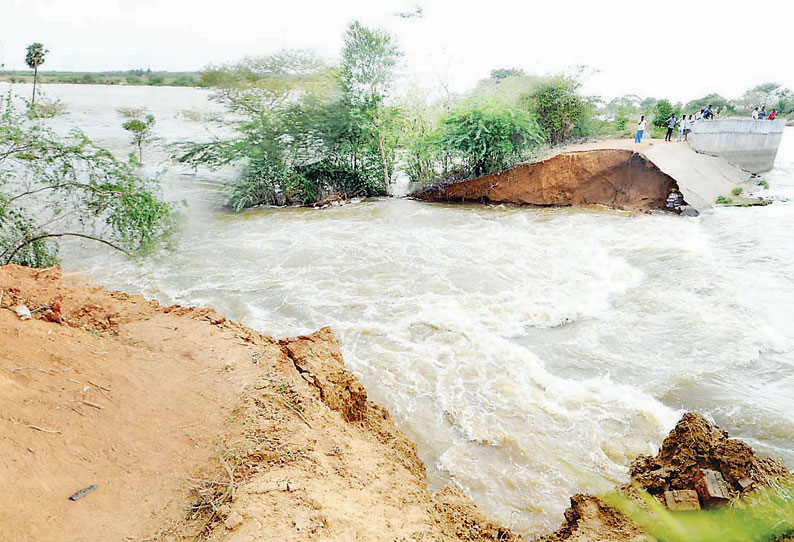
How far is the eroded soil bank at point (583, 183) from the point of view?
534 inches

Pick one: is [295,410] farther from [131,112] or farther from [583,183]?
[131,112]

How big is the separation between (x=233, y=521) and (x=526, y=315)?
567 cm

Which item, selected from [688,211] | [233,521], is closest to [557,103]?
[688,211]

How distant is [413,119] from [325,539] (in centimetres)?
1498

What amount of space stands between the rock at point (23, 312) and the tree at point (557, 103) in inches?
624

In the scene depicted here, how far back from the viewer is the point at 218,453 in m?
3.00

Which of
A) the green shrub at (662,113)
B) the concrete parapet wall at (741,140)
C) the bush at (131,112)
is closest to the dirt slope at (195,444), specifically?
the concrete parapet wall at (741,140)

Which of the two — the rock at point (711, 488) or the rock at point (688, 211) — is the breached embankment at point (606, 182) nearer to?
the rock at point (688, 211)

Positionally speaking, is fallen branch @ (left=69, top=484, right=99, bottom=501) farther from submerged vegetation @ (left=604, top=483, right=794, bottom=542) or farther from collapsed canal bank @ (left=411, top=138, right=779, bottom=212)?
collapsed canal bank @ (left=411, top=138, right=779, bottom=212)

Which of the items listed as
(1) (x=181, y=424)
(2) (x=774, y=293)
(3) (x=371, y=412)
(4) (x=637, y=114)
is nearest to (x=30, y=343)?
(1) (x=181, y=424)

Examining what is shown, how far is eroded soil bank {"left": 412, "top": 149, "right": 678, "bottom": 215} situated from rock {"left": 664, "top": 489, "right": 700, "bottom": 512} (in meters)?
12.7

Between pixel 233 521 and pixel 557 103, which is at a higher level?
pixel 557 103

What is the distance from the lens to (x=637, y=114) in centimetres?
2516

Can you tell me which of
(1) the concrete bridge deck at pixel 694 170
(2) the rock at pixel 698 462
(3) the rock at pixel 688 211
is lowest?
(2) the rock at pixel 698 462
